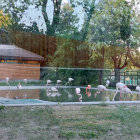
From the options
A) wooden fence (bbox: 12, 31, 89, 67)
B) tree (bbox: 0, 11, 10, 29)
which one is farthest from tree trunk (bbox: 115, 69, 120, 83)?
tree (bbox: 0, 11, 10, 29)

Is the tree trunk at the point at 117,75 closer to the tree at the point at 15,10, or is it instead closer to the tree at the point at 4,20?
the tree at the point at 15,10

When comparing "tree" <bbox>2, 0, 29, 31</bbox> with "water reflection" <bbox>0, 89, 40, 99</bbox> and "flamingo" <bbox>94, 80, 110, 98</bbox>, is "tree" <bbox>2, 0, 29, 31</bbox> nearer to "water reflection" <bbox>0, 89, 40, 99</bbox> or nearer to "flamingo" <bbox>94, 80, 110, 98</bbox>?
"water reflection" <bbox>0, 89, 40, 99</bbox>

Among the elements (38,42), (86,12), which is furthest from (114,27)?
(38,42)

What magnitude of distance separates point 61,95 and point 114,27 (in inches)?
50.4

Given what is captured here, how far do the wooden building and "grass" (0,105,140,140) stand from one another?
17.5 inches

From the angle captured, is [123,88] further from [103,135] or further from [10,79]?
[10,79]

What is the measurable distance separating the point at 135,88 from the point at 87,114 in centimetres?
120

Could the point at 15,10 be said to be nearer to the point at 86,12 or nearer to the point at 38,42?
the point at 38,42

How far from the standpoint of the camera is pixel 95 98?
449 centimetres

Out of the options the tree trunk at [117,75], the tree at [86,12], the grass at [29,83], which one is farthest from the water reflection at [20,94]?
the tree trunk at [117,75]

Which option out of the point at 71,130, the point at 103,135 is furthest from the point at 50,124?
the point at 103,135

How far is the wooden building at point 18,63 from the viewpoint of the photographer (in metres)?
3.79

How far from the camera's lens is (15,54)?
3867mm

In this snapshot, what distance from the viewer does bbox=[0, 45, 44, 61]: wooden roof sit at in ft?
12.6
